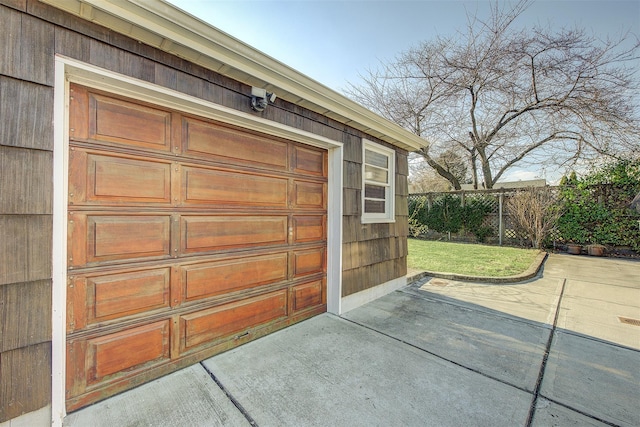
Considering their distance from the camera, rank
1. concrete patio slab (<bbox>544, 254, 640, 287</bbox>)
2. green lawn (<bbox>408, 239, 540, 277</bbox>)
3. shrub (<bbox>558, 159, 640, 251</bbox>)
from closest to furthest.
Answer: concrete patio slab (<bbox>544, 254, 640, 287</bbox>)
green lawn (<bbox>408, 239, 540, 277</bbox>)
shrub (<bbox>558, 159, 640, 251</bbox>)

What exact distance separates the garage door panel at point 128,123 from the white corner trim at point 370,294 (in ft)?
9.11


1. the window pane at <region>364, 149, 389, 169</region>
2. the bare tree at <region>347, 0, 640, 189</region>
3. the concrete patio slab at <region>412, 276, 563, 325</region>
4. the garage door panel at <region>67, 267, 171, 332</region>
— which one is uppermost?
the bare tree at <region>347, 0, 640, 189</region>

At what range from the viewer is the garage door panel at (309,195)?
317 cm

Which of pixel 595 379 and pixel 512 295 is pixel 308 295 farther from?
pixel 512 295

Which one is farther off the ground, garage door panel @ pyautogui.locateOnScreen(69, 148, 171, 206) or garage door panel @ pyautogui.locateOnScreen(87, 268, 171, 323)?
garage door panel @ pyautogui.locateOnScreen(69, 148, 171, 206)

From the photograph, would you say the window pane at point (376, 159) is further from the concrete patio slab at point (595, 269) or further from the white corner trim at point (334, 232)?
the concrete patio slab at point (595, 269)

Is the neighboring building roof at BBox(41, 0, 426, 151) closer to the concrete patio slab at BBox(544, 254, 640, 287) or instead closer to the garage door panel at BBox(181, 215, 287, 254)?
the garage door panel at BBox(181, 215, 287, 254)

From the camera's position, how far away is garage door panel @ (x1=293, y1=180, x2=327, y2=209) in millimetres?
3170

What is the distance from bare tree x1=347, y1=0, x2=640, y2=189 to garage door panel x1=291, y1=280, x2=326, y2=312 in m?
10.6

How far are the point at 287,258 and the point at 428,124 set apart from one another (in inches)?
439

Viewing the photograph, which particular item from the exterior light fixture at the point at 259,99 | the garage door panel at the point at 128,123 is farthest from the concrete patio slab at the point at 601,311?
the garage door panel at the point at 128,123

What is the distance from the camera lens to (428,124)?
38.9ft

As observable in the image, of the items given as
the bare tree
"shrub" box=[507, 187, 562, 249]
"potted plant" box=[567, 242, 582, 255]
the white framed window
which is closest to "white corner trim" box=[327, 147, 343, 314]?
the white framed window

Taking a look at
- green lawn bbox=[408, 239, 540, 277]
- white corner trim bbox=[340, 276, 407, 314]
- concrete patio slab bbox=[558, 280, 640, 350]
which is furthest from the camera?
green lawn bbox=[408, 239, 540, 277]
